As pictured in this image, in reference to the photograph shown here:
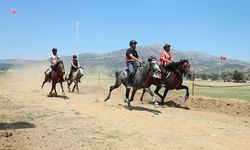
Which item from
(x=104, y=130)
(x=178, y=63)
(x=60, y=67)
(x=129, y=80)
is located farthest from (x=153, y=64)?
(x=60, y=67)

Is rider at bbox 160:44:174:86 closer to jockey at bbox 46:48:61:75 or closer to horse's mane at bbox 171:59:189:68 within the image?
horse's mane at bbox 171:59:189:68

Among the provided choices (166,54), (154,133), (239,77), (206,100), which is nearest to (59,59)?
(166,54)

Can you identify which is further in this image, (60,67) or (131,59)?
(60,67)

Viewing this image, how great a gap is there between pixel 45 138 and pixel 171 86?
11234 mm

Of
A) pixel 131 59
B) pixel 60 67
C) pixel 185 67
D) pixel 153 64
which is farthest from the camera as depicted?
pixel 60 67

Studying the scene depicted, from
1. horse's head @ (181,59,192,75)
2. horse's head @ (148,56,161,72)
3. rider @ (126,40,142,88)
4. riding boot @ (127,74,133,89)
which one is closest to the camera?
horse's head @ (148,56,161,72)

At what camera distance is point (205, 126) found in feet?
45.9

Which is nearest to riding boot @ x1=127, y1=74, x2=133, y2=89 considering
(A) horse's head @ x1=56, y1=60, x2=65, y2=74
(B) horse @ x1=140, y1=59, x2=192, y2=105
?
(B) horse @ x1=140, y1=59, x2=192, y2=105

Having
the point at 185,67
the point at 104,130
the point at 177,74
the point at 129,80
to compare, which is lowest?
the point at 104,130

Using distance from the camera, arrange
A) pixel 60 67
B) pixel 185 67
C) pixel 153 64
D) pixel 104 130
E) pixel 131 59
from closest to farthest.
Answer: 1. pixel 104 130
2. pixel 153 64
3. pixel 131 59
4. pixel 185 67
5. pixel 60 67

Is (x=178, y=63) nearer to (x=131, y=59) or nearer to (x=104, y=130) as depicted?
(x=131, y=59)

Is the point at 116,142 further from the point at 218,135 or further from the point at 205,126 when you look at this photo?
the point at 205,126

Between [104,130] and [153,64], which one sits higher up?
[153,64]

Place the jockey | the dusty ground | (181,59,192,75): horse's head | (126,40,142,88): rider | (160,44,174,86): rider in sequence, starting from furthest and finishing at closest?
the jockey, (160,44,174,86): rider, (181,59,192,75): horse's head, (126,40,142,88): rider, the dusty ground
